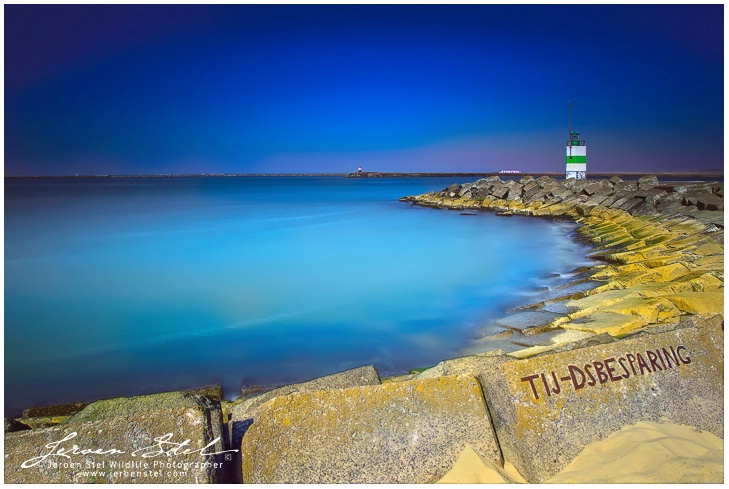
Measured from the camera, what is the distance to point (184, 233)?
16156 millimetres

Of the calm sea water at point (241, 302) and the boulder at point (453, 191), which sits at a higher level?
the boulder at point (453, 191)

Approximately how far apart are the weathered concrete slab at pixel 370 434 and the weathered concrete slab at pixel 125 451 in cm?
22

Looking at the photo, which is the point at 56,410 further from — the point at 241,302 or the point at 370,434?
the point at 241,302

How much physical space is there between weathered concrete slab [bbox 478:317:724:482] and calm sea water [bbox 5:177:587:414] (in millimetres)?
2663

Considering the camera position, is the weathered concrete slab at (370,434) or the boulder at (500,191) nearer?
the weathered concrete slab at (370,434)

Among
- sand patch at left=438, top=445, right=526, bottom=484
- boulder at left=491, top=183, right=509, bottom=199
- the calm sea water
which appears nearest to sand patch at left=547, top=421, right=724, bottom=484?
sand patch at left=438, top=445, right=526, bottom=484

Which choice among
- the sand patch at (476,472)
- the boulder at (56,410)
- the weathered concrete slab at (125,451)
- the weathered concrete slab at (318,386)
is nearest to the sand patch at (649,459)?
the sand patch at (476,472)

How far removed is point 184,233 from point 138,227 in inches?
109

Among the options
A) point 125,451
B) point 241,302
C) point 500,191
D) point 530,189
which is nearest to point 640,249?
point 241,302

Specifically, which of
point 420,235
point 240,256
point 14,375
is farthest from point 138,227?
point 14,375

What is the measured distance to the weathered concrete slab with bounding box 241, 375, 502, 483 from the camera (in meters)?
2.10

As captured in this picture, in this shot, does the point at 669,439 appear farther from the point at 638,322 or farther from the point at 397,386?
the point at 638,322

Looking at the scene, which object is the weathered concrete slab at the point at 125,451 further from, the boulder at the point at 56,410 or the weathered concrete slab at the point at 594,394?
the boulder at the point at 56,410

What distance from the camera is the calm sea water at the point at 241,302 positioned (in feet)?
16.6
